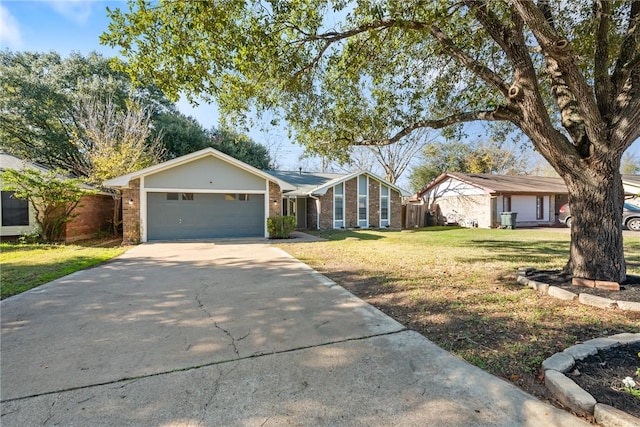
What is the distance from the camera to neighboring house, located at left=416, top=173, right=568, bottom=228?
804 inches

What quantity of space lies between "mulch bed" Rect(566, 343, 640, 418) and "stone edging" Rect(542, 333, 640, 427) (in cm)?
6

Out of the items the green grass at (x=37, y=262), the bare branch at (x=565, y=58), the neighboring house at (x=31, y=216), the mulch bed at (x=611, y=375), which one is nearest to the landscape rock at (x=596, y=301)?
the mulch bed at (x=611, y=375)

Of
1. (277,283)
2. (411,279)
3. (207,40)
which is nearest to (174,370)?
(277,283)

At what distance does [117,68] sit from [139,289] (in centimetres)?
422

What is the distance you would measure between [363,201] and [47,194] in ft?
49.8

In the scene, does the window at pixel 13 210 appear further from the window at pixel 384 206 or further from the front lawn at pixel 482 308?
the window at pixel 384 206

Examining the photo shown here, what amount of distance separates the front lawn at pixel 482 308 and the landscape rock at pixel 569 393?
0.30ft

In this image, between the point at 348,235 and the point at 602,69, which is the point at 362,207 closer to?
the point at 348,235

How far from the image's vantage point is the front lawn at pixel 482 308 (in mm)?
3100

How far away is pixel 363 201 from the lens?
19.5 meters

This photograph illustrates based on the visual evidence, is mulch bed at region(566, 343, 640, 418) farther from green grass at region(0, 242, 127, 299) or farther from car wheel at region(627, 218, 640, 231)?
car wheel at region(627, 218, 640, 231)

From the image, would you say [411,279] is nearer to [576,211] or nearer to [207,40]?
[576,211]

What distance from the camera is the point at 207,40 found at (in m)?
5.93

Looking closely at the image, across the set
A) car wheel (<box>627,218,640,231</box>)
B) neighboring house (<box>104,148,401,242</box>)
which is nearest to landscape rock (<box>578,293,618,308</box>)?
neighboring house (<box>104,148,401,242</box>)
